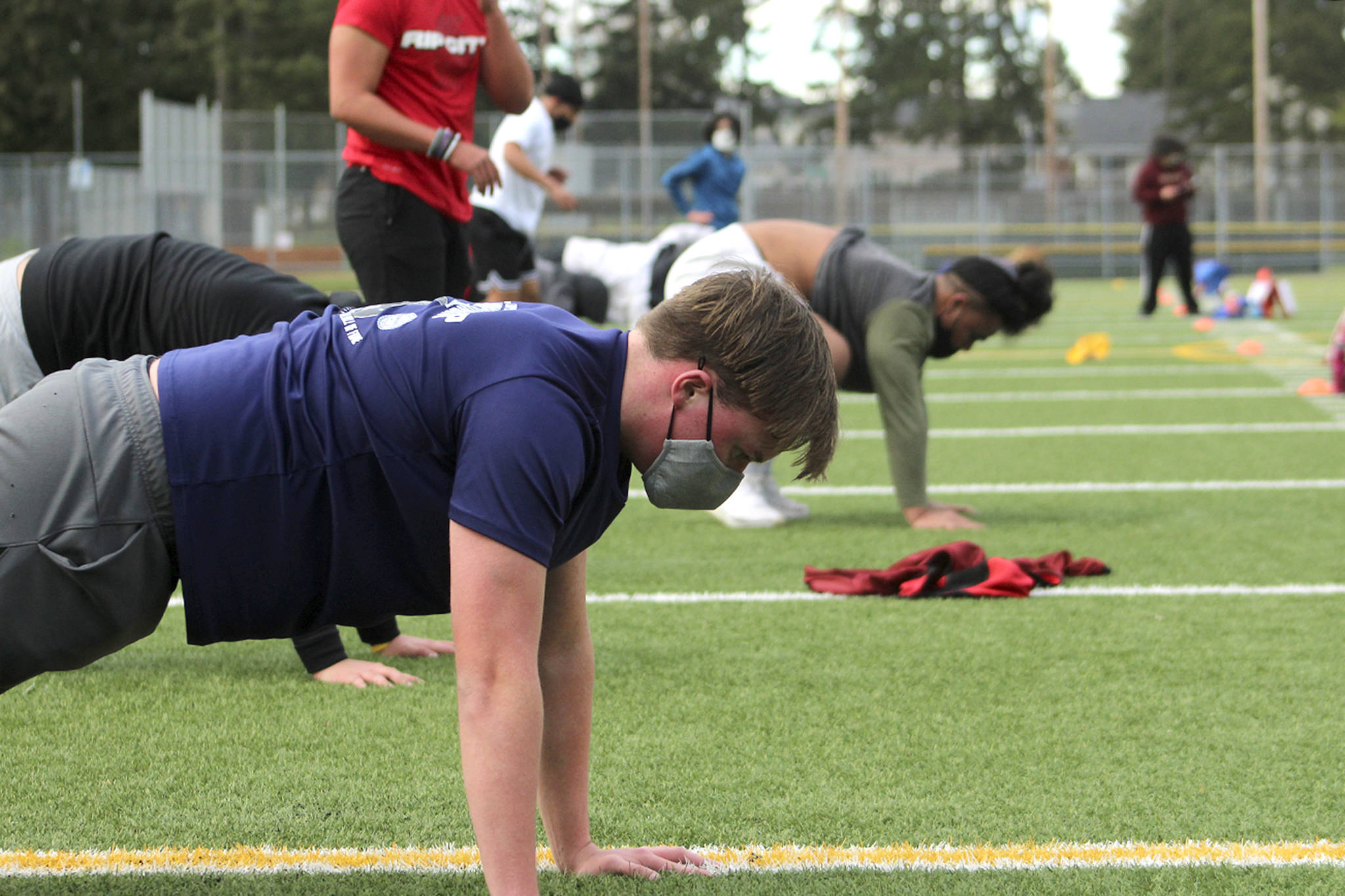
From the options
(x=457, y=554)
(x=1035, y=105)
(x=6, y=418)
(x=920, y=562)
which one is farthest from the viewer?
(x=1035, y=105)

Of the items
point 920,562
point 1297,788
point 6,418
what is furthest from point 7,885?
point 920,562

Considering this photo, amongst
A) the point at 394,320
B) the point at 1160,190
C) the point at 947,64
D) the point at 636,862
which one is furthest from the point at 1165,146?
the point at 947,64

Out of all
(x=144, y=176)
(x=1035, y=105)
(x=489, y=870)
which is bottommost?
(x=489, y=870)

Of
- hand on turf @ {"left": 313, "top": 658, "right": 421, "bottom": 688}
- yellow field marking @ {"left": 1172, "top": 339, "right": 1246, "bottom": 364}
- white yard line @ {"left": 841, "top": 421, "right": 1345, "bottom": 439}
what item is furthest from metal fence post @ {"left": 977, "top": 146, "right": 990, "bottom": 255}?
hand on turf @ {"left": 313, "top": 658, "right": 421, "bottom": 688}

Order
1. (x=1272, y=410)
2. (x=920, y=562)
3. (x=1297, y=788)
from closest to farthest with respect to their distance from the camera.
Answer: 1. (x=1297, y=788)
2. (x=920, y=562)
3. (x=1272, y=410)

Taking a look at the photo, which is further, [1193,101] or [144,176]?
[1193,101]

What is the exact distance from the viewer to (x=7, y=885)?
2391 millimetres

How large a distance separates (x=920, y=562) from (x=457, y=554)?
3.04 m

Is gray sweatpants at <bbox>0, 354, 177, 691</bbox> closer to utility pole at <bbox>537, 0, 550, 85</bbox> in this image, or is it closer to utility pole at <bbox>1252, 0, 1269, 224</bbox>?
utility pole at <bbox>1252, 0, 1269, 224</bbox>

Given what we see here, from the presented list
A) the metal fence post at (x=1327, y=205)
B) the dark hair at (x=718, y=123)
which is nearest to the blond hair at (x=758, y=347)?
the dark hair at (x=718, y=123)

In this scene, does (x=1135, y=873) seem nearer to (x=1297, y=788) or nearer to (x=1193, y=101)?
(x=1297, y=788)

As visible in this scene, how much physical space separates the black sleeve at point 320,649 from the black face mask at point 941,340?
9.56 ft

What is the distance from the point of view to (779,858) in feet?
8.32

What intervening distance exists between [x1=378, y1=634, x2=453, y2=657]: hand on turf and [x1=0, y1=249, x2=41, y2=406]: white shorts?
3.93 feet
